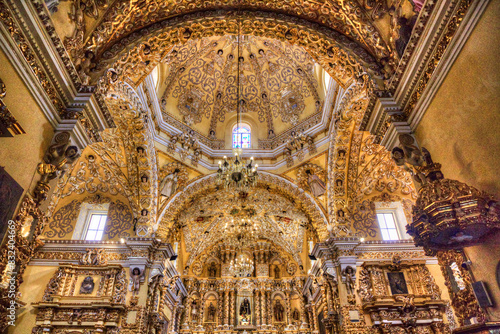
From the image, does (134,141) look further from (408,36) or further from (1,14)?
(408,36)

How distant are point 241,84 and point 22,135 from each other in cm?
1089

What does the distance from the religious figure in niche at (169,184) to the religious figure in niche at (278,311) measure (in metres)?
9.89

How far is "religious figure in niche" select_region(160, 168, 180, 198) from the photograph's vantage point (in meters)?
12.9

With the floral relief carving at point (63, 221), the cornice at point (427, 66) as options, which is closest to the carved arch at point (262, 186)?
the floral relief carving at point (63, 221)

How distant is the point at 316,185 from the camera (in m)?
13.1

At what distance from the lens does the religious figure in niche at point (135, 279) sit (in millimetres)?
11172

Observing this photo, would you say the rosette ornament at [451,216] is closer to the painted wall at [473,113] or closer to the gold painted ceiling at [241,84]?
the painted wall at [473,113]

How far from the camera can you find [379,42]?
6758 millimetres

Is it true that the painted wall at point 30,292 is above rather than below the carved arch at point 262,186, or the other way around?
below

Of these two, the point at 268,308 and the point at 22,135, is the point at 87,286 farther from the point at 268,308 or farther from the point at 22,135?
the point at 268,308

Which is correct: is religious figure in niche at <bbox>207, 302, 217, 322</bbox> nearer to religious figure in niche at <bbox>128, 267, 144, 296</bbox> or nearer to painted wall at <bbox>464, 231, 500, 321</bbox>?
religious figure in niche at <bbox>128, 267, 144, 296</bbox>

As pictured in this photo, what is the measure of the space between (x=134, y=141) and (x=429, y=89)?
956 cm

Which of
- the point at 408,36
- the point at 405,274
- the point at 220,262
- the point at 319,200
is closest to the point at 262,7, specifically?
→ the point at 408,36

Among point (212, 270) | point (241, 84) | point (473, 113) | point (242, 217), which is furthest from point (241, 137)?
point (473, 113)
